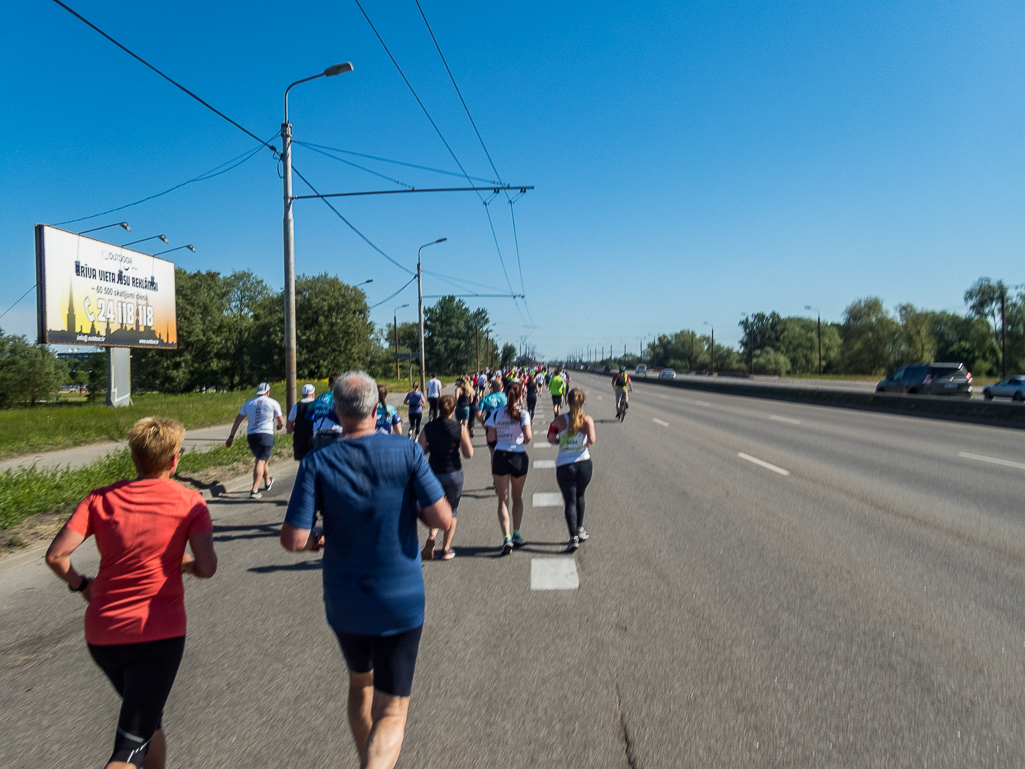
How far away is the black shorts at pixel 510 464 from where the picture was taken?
22.4ft

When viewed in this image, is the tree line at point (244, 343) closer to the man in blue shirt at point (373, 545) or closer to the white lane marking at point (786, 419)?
the white lane marking at point (786, 419)

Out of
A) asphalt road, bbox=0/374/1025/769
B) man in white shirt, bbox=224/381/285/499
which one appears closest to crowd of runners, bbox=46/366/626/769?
asphalt road, bbox=0/374/1025/769

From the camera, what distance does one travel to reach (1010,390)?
1340 inches

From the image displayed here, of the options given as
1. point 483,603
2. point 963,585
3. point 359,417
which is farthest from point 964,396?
point 359,417

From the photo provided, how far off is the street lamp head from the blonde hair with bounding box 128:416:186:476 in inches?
552

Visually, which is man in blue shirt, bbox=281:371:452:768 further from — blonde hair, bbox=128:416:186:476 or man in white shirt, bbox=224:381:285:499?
man in white shirt, bbox=224:381:285:499

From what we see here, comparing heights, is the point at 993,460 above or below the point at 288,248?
below

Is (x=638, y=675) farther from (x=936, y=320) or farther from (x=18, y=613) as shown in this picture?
(x=936, y=320)

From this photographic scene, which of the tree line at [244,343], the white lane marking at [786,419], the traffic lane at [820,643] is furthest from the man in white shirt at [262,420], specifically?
the tree line at [244,343]

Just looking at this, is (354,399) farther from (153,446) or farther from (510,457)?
(510,457)

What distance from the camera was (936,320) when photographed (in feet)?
343

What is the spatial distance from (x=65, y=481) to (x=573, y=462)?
8262 millimetres

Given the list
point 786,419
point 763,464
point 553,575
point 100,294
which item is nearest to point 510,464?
point 553,575

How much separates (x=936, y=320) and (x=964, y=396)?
87.9 metres
